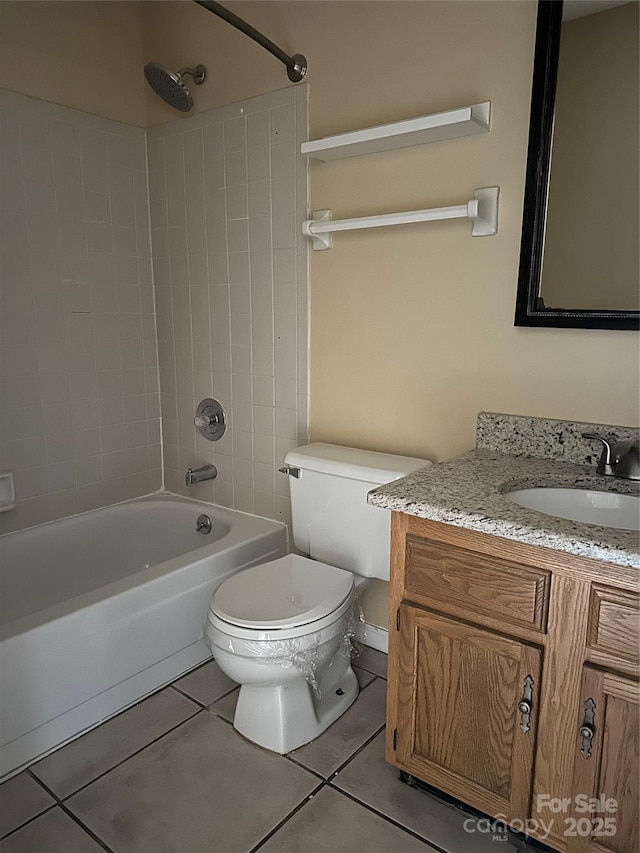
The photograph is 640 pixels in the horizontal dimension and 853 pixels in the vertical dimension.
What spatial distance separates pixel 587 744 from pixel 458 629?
1.06ft

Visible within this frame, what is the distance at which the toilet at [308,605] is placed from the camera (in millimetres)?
1676

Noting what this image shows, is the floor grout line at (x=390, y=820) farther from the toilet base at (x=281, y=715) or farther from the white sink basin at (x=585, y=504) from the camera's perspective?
the white sink basin at (x=585, y=504)

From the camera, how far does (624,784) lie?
1207 mm

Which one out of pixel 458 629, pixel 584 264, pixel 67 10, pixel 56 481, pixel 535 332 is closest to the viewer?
pixel 458 629

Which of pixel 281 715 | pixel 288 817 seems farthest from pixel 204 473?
pixel 288 817

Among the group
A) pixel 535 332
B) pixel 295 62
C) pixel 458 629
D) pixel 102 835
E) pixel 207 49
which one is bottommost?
pixel 102 835

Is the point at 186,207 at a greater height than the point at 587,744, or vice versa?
the point at 186,207

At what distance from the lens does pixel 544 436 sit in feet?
5.68

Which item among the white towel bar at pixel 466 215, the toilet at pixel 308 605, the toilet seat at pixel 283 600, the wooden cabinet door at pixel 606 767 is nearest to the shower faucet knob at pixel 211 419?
the toilet at pixel 308 605

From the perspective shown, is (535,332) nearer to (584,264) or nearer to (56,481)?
(584,264)

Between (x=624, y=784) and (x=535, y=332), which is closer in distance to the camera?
(x=624, y=784)

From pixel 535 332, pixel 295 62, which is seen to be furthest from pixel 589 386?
pixel 295 62

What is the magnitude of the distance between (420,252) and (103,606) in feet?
4.72

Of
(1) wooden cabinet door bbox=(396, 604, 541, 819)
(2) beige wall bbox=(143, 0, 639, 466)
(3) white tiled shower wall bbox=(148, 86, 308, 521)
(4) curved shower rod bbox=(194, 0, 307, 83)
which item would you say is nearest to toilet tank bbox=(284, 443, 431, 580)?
(2) beige wall bbox=(143, 0, 639, 466)
